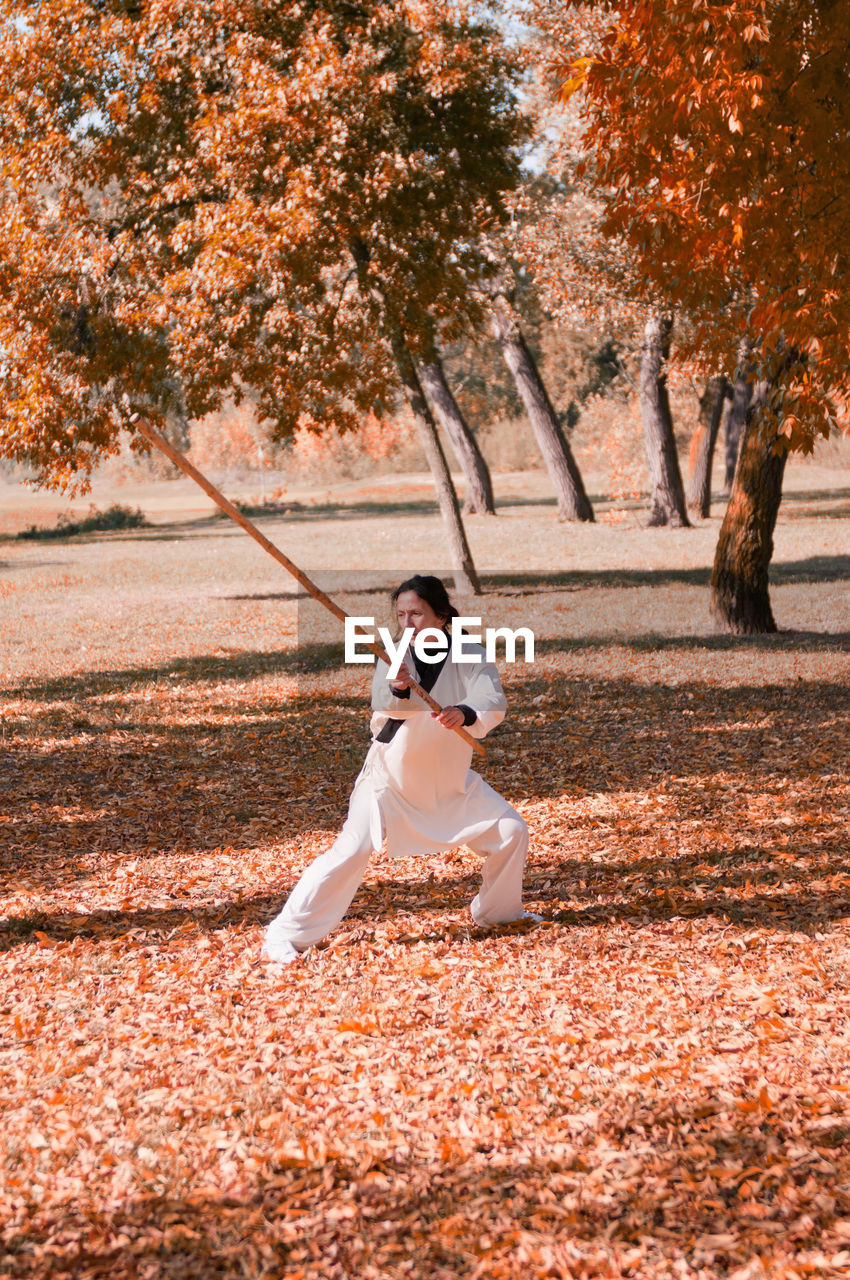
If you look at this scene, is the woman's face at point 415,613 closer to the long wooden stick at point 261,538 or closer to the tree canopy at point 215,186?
the long wooden stick at point 261,538

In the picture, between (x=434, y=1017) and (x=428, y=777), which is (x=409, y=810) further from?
(x=434, y=1017)

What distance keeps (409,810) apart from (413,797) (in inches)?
2.3

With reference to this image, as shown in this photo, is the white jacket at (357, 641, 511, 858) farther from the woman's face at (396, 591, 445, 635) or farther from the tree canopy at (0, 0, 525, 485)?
the tree canopy at (0, 0, 525, 485)

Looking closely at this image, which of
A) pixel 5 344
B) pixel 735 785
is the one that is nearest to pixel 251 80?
pixel 5 344

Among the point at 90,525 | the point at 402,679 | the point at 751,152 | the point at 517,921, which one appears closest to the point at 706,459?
the point at 90,525

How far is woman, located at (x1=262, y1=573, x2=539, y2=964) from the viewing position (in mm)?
4984

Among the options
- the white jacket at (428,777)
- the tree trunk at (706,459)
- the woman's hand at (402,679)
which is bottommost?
the white jacket at (428,777)

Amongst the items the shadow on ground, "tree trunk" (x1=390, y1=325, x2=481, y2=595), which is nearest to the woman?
the shadow on ground

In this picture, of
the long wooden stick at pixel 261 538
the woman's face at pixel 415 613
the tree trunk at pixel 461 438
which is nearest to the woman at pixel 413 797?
the woman's face at pixel 415 613

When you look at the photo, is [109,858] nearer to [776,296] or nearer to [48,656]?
[776,296]

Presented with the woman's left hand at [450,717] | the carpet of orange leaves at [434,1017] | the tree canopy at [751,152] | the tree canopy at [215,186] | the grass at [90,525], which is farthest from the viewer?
the grass at [90,525]

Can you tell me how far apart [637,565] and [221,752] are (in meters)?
13.9

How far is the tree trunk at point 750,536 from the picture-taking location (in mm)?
12711

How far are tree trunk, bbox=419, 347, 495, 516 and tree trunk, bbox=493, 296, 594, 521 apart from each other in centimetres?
158
